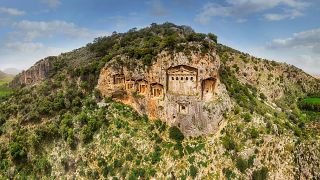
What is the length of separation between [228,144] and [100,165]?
2347cm

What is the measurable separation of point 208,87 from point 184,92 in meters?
4.55

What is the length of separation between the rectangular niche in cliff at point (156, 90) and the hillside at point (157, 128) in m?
0.20

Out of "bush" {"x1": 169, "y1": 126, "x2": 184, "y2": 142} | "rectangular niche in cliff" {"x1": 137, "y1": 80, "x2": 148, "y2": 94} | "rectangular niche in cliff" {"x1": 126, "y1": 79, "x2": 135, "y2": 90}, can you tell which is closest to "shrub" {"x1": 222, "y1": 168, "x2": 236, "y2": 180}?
"bush" {"x1": 169, "y1": 126, "x2": 184, "y2": 142}

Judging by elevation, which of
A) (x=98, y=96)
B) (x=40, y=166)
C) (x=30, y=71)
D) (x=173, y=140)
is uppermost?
(x=30, y=71)

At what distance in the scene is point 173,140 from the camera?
62469 mm

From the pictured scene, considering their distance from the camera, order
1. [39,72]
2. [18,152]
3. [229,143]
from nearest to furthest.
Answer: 1. [229,143]
2. [18,152]
3. [39,72]

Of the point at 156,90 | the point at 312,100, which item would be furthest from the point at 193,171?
the point at 312,100

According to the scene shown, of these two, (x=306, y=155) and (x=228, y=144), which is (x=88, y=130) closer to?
(x=228, y=144)

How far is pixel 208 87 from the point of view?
6247 centimetres

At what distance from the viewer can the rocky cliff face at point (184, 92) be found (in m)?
60.9

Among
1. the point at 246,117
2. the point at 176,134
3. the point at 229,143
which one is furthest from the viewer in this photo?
the point at 176,134

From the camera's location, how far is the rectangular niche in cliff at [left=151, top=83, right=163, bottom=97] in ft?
214

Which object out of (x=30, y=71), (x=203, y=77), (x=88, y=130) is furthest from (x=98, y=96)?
(x=30, y=71)

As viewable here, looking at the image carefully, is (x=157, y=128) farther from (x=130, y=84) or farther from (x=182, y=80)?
(x=130, y=84)
